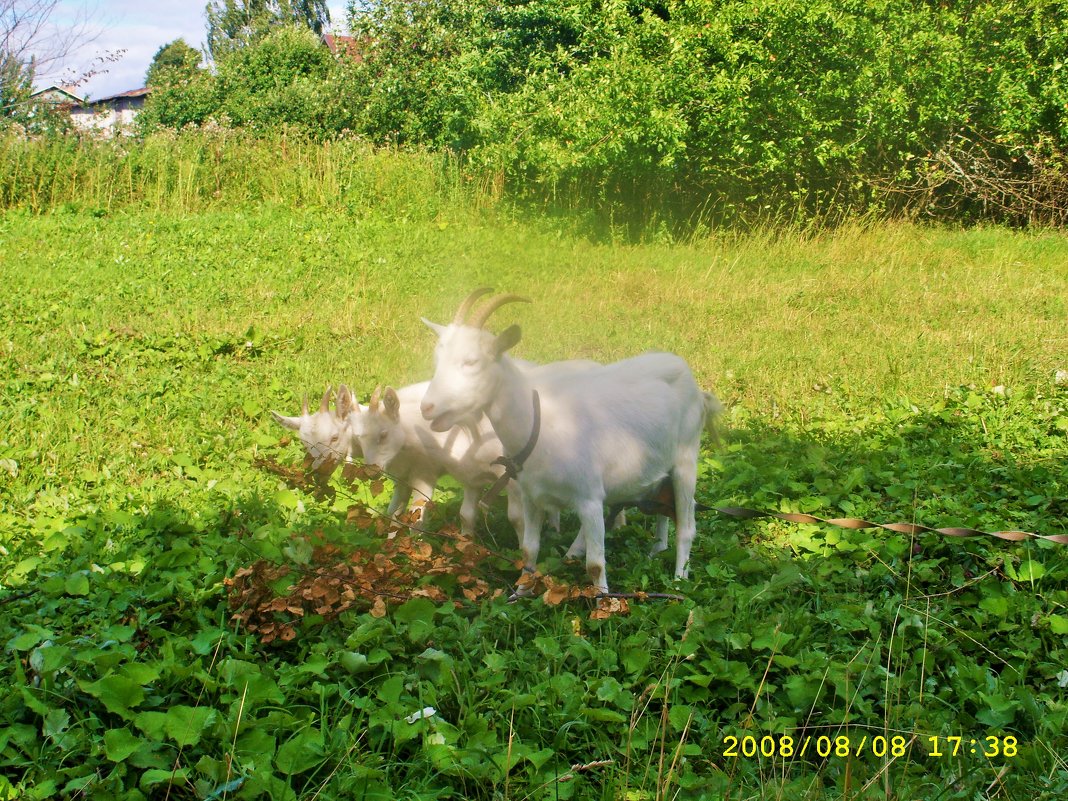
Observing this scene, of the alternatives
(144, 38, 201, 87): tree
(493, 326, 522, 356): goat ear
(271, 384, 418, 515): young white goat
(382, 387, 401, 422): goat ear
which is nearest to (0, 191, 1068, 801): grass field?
(271, 384, 418, 515): young white goat

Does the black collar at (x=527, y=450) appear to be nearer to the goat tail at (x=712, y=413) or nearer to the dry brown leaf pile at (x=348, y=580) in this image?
the dry brown leaf pile at (x=348, y=580)

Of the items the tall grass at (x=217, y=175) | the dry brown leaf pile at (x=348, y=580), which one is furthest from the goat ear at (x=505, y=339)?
the tall grass at (x=217, y=175)

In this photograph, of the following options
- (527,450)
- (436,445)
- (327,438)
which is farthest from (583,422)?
(327,438)

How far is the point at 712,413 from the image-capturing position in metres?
5.34

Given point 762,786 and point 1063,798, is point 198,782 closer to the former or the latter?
point 762,786

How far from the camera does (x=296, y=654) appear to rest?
377 centimetres

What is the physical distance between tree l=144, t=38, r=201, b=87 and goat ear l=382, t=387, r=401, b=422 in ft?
128

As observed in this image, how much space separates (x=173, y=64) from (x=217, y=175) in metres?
46.6

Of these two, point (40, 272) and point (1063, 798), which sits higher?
point (40, 272)

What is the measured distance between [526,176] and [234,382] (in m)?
7.32

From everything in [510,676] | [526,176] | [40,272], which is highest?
[526,176]

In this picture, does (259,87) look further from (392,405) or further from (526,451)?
(526,451)

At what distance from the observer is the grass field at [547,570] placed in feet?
10.1

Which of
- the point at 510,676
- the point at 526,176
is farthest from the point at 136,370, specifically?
the point at 526,176
